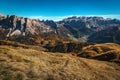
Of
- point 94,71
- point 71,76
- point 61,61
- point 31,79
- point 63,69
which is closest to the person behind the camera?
point 31,79

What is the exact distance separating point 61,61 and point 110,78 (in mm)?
A: 13074

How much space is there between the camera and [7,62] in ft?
141

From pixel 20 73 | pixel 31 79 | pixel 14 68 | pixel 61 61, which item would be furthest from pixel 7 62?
pixel 61 61

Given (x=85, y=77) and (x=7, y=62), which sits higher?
(x=7, y=62)

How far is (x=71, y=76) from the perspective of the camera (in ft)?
129

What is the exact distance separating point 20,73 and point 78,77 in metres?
11.7

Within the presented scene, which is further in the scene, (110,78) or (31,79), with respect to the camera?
(110,78)

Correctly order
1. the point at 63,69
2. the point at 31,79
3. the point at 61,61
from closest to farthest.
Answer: the point at 31,79
the point at 63,69
the point at 61,61

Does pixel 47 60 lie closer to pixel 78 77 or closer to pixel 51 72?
pixel 51 72

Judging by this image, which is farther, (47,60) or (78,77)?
(47,60)

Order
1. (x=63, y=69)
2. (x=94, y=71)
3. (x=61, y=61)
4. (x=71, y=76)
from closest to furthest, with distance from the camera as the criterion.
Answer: (x=71, y=76), (x=63, y=69), (x=94, y=71), (x=61, y=61)

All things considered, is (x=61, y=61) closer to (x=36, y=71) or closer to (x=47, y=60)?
(x=47, y=60)

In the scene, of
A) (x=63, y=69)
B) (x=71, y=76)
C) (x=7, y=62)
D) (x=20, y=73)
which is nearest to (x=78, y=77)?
(x=71, y=76)

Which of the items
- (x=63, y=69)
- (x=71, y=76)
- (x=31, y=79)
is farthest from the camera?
(x=63, y=69)
